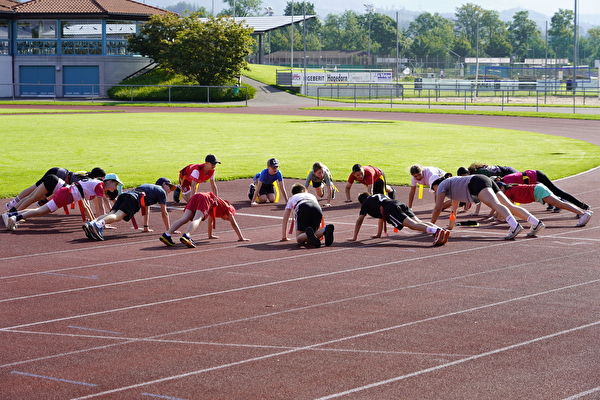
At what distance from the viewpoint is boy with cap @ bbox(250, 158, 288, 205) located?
18.6 m

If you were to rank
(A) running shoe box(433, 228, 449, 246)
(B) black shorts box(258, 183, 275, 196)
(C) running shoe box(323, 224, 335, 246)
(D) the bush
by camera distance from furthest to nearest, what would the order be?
(D) the bush → (B) black shorts box(258, 183, 275, 196) → (C) running shoe box(323, 224, 335, 246) → (A) running shoe box(433, 228, 449, 246)

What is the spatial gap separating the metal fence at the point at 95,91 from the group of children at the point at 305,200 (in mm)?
48030

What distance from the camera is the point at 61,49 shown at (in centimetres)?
7375

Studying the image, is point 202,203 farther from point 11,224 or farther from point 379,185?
point 379,185

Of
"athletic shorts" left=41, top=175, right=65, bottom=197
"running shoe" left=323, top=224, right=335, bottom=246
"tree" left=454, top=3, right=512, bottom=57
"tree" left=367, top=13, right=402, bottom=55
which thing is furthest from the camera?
"tree" left=454, top=3, right=512, bottom=57

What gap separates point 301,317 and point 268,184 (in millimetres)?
10063

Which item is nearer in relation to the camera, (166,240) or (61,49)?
(166,240)

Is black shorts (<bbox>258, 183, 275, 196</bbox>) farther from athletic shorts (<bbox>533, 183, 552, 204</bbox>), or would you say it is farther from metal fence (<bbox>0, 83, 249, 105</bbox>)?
metal fence (<bbox>0, 83, 249, 105</bbox>)

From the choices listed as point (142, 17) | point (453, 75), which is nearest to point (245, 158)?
point (142, 17)

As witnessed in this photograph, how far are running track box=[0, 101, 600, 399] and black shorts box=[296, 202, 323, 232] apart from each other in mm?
530

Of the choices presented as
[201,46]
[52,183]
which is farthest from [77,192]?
[201,46]

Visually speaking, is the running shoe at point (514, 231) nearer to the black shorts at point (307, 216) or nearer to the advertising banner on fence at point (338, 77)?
the black shorts at point (307, 216)

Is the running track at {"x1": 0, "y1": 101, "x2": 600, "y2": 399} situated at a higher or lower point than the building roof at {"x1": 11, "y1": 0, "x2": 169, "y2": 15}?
lower

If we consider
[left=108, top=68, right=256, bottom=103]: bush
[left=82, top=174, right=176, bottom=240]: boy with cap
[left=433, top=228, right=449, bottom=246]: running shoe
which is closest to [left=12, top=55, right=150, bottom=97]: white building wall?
[left=108, top=68, right=256, bottom=103]: bush
